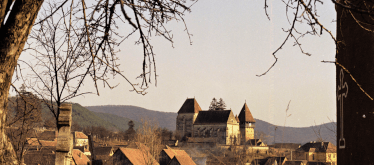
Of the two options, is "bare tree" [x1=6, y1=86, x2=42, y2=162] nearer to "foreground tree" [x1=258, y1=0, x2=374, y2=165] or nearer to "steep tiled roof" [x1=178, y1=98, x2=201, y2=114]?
"foreground tree" [x1=258, y1=0, x2=374, y2=165]

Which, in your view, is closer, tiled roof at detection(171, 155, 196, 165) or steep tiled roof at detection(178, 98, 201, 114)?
tiled roof at detection(171, 155, 196, 165)

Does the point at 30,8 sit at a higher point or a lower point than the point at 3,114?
higher

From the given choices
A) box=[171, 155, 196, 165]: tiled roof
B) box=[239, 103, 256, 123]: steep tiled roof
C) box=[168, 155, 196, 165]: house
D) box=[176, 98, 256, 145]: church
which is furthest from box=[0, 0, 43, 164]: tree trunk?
box=[239, 103, 256, 123]: steep tiled roof

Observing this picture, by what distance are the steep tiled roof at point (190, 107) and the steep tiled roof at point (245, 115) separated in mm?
11287

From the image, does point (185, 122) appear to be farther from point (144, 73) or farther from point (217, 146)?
point (144, 73)

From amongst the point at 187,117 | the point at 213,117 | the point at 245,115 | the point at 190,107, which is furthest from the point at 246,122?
the point at 187,117

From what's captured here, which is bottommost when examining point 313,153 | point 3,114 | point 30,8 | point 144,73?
point 313,153

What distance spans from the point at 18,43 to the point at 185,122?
86984mm

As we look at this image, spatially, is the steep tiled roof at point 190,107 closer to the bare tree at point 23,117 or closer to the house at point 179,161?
the house at point 179,161

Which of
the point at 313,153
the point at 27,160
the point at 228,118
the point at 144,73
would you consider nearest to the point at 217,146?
the point at 228,118

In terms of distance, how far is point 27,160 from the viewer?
31.8m
